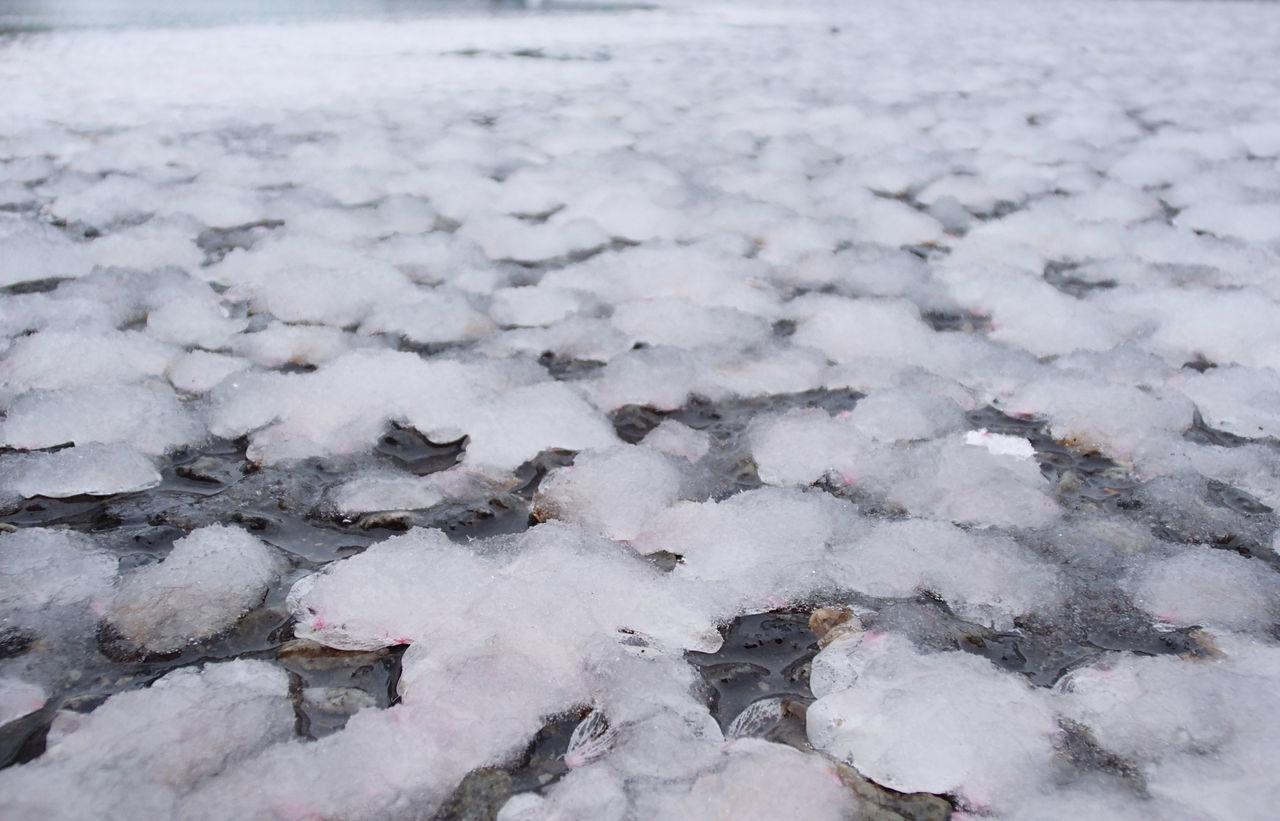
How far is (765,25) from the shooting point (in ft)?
26.8

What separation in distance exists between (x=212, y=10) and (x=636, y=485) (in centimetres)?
969

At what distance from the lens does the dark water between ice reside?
756 centimetres

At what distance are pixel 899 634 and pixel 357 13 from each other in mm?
9486

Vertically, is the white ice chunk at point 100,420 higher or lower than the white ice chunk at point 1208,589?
higher

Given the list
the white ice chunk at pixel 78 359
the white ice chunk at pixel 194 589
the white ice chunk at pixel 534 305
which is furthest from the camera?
the white ice chunk at pixel 534 305

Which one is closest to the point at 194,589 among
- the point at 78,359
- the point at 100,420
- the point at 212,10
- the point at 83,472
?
the point at 83,472

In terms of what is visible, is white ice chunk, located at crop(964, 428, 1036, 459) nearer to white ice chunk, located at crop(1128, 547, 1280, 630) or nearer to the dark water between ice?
white ice chunk, located at crop(1128, 547, 1280, 630)

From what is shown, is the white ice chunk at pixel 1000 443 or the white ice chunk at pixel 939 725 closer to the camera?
the white ice chunk at pixel 939 725

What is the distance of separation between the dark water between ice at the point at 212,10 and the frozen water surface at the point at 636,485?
17.1 feet

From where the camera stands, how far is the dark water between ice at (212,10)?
24.8 feet

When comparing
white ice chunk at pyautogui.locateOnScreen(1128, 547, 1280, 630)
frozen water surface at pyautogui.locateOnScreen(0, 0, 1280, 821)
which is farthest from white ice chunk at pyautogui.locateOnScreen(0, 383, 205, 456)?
white ice chunk at pyautogui.locateOnScreen(1128, 547, 1280, 630)

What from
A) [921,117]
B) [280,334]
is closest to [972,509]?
[280,334]

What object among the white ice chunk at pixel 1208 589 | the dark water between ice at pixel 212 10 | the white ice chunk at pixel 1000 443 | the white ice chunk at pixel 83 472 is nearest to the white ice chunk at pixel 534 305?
the white ice chunk at pixel 83 472

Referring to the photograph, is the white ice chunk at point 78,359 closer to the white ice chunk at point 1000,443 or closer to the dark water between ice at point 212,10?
the white ice chunk at point 1000,443
